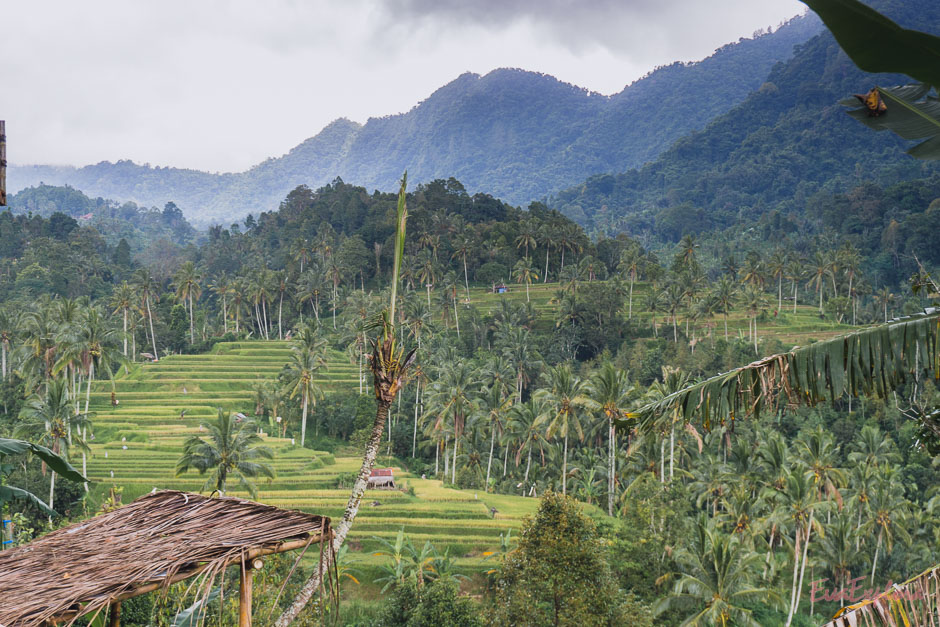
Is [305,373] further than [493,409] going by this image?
Yes

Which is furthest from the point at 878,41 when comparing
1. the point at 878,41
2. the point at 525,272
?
the point at 525,272

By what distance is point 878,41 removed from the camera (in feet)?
A: 5.66

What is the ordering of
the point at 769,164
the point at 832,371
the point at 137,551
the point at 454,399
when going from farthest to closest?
the point at 769,164 < the point at 454,399 < the point at 137,551 < the point at 832,371

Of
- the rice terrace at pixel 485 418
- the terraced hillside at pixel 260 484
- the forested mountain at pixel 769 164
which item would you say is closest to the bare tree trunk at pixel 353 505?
the rice terrace at pixel 485 418

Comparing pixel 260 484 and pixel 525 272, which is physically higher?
pixel 525 272

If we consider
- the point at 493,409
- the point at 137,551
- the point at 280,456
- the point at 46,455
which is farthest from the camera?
the point at 493,409

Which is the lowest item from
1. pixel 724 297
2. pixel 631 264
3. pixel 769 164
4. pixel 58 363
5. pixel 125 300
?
pixel 58 363

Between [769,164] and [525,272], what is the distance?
255 feet

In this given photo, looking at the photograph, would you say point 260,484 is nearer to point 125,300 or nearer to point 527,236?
point 125,300

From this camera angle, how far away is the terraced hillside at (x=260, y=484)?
27.9 metres

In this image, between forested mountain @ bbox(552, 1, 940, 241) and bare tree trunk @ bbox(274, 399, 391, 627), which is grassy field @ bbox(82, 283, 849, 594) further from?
forested mountain @ bbox(552, 1, 940, 241)

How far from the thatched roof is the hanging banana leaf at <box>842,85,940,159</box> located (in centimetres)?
329

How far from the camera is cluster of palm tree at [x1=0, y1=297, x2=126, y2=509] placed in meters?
25.2

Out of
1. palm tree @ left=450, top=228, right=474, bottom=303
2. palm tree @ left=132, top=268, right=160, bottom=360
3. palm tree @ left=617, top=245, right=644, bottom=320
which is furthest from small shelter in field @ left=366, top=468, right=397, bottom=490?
palm tree @ left=450, top=228, right=474, bottom=303
